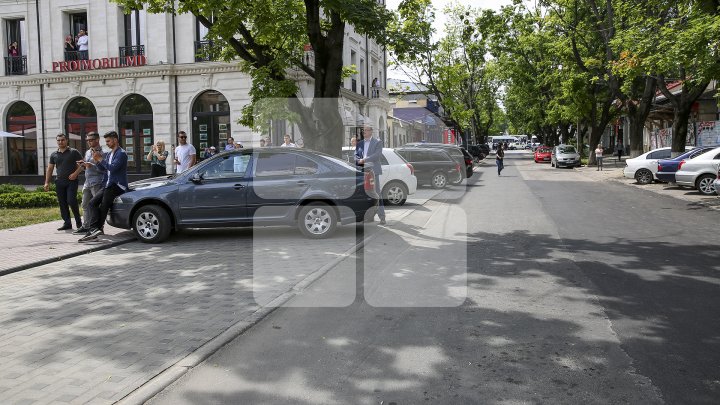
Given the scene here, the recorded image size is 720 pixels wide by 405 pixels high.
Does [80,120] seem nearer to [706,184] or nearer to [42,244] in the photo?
[42,244]

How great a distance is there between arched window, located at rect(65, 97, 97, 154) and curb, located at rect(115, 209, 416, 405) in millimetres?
25532

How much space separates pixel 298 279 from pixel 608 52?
24203mm

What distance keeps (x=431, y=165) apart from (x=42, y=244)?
14265 mm

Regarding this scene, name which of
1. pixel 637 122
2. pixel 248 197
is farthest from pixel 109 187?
pixel 637 122

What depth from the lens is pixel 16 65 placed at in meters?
30.2

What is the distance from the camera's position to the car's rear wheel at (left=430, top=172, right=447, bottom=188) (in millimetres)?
21781

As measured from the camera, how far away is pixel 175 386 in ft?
13.5

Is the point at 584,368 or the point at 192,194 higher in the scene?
the point at 192,194

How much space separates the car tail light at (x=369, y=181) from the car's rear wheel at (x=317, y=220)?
0.79 meters

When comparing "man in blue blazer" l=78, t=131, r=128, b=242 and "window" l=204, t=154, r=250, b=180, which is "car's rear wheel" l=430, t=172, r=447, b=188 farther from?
"man in blue blazer" l=78, t=131, r=128, b=242

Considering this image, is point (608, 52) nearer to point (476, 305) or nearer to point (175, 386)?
point (476, 305)

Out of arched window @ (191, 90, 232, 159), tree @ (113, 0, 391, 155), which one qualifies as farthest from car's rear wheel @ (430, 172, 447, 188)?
arched window @ (191, 90, 232, 159)

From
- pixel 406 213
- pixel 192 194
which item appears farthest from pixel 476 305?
pixel 406 213

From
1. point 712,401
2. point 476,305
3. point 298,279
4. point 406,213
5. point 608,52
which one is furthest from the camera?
point 608,52
